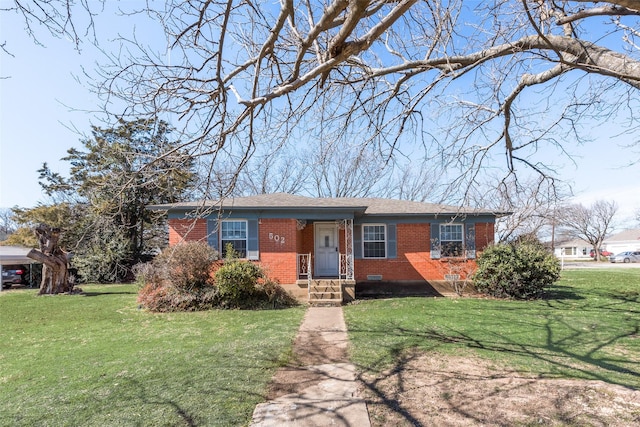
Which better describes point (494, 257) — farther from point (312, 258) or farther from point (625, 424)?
point (625, 424)

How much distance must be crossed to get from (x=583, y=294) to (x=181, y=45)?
15.3m

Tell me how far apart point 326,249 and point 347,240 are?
1.44 metres

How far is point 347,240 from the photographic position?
13.6m

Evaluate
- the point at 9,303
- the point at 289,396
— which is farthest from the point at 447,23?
the point at 9,303

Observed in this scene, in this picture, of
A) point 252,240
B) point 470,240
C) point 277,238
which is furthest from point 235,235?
point 470,240

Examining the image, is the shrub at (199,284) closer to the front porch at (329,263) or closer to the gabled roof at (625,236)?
the front porch at (329,263)

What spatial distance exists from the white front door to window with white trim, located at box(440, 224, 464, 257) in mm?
4283

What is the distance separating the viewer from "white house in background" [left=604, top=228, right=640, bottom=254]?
176 ft

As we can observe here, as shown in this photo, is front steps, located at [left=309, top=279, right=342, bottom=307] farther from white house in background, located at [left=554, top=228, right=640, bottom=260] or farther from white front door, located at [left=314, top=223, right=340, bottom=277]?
white house in background, located at [left=554, top=228, right=640, bottom=260]

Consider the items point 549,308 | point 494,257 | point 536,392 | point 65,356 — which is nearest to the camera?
point 536,392

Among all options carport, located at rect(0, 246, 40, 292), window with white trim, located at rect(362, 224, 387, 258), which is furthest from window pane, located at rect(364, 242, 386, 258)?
carport, located at rect(0, 246, 40, 292)

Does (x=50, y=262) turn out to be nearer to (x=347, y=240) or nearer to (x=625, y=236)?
(x=347, y=240)

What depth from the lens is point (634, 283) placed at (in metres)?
16.0

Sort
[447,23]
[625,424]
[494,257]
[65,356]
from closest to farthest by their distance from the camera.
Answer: [625,424]
[447,23]
[65,356]
[494,257]
